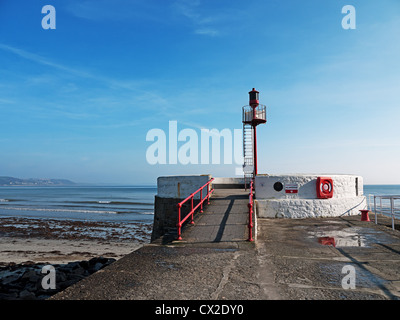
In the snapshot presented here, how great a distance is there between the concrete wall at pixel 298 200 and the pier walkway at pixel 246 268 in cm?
243

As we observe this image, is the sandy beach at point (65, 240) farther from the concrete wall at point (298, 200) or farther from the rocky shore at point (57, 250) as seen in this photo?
the concrete wall at point (298, 200)

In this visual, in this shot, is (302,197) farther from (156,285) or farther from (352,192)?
(156,285)

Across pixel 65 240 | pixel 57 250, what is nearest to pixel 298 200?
pixel 57 250

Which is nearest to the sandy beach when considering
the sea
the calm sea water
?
the sea

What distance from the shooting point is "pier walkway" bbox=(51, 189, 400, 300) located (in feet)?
12.0

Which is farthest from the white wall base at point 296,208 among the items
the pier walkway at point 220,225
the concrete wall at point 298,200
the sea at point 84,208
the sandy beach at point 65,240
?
the sandy beach at point 65,240

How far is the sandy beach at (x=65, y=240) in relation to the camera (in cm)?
1520

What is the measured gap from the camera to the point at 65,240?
1991cm

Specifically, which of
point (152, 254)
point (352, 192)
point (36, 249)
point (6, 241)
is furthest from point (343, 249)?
point (6, 241)

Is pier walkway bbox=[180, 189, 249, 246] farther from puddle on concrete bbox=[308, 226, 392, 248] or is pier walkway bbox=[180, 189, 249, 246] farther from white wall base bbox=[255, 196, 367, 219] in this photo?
puddle on concrete bbox=[308, 226, 392, 248]

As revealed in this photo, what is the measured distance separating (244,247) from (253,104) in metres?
11.4

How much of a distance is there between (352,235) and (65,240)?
18.4m

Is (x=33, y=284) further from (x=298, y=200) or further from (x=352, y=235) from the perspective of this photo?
(x=298, y=200)
